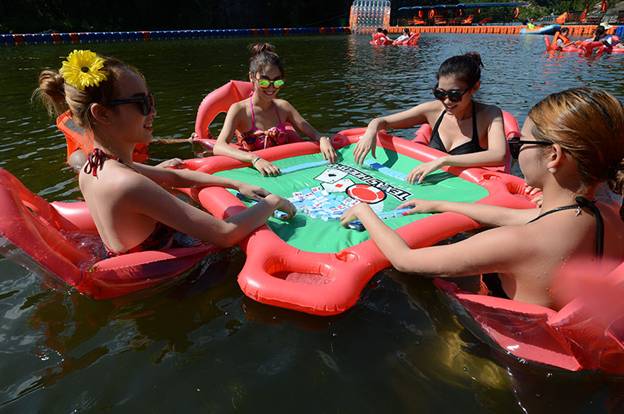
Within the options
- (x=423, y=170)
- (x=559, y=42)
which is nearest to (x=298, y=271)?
(x=423, y=170)

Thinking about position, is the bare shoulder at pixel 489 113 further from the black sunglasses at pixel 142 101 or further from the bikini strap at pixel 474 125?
the black sunglasses at pixel 142 101

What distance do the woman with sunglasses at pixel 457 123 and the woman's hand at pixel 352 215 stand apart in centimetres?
101

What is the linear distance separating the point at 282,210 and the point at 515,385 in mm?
1734

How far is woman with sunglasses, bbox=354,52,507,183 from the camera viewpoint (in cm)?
356

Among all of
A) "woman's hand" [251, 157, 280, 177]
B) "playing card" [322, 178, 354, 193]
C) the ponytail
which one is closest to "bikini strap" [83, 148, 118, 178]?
"woman's hand" [251, 157, 280, 177]

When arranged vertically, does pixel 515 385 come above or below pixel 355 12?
below

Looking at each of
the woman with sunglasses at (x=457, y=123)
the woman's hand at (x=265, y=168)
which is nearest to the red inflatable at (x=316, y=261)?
the woman with sunglasses at (x=457, y=123)

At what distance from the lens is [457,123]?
404 centimetres

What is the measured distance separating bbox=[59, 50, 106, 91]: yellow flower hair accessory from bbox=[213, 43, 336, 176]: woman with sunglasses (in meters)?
1.90

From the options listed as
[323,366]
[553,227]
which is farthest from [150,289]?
[553,227]

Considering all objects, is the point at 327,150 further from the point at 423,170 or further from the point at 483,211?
the point at 483,211

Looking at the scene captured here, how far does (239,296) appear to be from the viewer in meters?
2.64

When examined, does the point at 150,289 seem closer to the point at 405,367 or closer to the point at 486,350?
the point at 405,367

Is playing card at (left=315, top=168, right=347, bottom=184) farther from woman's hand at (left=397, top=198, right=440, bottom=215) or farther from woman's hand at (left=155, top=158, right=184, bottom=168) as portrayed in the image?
woman's hand at (left=155, top=158, right=184, bottom=168)
